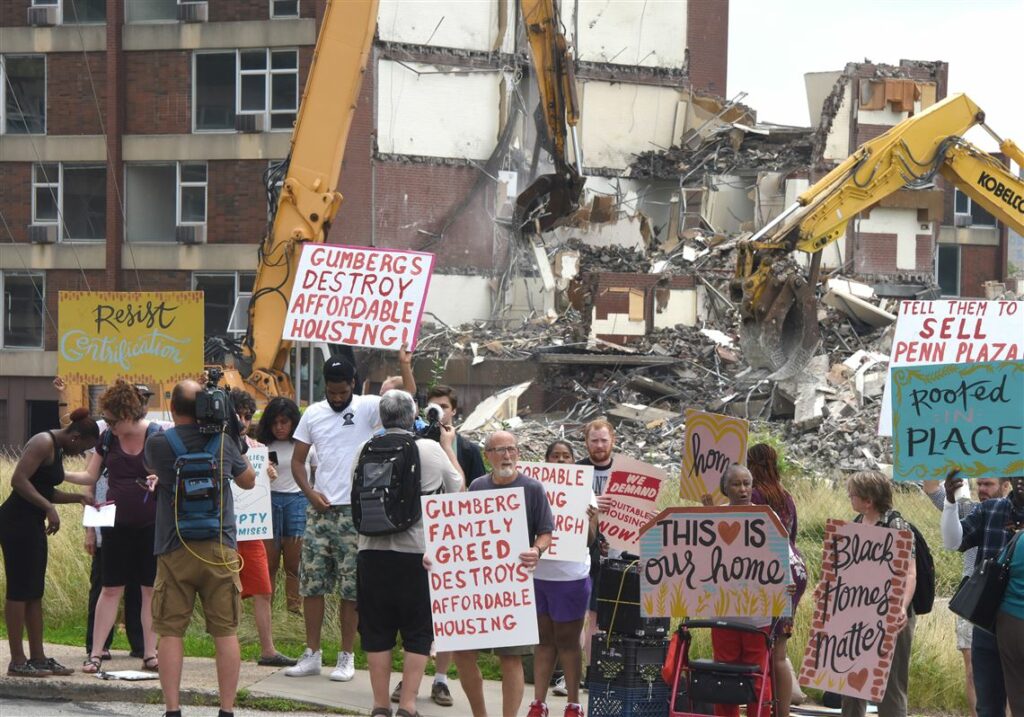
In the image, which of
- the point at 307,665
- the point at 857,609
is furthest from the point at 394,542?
the point at 857,609

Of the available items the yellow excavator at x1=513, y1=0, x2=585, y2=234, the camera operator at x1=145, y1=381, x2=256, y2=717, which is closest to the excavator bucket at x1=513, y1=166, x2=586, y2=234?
the yellow excavator at x1=513, y1=0, x2=585, y2=234

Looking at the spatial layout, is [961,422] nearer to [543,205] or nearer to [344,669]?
[344,669]

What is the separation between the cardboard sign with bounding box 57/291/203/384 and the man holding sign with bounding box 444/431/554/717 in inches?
178

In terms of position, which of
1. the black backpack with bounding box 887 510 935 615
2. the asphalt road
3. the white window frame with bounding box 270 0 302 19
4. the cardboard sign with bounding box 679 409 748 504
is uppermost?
the white window frame with bounding box 270 0 302 19

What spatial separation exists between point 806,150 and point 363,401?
3329 centimetres

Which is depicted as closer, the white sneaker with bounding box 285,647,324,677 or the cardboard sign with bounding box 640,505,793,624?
the cardboard sign with bounding box 640,505,793,624

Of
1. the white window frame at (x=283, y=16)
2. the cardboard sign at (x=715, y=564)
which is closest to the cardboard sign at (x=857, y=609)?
the cardboard sign at (x=715, y=564)

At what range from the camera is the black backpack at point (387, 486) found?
8859mm

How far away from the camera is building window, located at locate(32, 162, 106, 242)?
40125 mm

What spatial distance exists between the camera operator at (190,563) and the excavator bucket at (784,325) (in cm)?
1887

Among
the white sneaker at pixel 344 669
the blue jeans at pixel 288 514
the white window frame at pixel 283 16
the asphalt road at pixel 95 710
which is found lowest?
the asphalt road at pixel 95 710

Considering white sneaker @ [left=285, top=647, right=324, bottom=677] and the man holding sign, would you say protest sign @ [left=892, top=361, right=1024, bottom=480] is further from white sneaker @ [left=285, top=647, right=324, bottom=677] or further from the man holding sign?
white sneaker @ [left=285, top=647, right=324, bottom=677]

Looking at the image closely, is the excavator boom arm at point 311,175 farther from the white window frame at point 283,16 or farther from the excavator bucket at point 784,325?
the white window frame at point 283,16

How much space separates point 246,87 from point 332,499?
1185 inches
